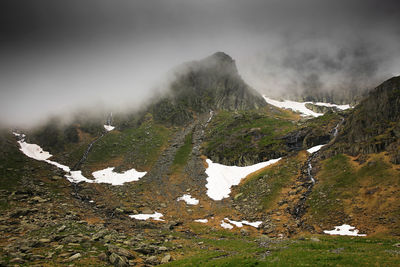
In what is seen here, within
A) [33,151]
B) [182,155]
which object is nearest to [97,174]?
[182,155]

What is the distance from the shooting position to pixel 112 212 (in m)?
46.1

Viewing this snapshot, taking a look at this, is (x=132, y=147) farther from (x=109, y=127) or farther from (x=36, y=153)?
(x=36, y=153)

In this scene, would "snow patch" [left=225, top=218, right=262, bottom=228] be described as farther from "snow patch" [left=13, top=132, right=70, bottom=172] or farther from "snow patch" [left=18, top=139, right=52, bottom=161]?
"snow patch" [left=18, top=139, right=52, bottom=161]

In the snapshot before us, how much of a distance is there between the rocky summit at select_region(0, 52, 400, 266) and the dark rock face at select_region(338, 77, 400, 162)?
0.28 m

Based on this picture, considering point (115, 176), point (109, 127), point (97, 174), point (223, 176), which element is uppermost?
point (109, 127)

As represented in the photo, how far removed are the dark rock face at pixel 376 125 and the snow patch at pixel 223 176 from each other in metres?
20.3

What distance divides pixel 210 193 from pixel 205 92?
316 feet

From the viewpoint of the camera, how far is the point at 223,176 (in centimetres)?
6456

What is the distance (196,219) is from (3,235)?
3182 centimetres

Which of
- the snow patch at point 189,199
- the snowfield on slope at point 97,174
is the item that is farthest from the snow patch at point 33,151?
the snow patch at point 189,199

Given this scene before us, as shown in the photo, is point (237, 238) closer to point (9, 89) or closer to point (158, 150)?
point (158, 150)

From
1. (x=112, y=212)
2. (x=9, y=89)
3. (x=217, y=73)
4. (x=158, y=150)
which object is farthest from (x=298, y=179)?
(x=9, y=89)

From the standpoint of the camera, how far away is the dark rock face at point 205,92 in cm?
12038

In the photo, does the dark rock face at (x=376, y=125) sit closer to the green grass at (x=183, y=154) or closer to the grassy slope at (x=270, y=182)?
the grassy slope at (x=270, y=182)
